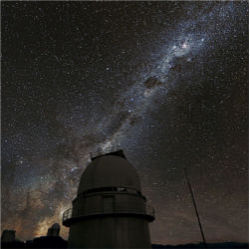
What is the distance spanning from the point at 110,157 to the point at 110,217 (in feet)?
17.1

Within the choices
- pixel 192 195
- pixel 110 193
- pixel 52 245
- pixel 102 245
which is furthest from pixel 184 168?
pixel 52 245

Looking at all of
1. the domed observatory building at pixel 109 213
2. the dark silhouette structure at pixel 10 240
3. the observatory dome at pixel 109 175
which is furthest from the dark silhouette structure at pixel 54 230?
the observatory dome at pixel 109 175

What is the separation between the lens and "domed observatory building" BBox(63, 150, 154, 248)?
11.3m

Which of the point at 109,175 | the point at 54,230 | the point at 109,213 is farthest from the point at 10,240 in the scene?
the point at 109,213

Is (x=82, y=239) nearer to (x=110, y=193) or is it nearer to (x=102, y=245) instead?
(x=102, y=245)

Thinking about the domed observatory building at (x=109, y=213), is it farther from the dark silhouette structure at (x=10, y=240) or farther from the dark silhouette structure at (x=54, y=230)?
the dark silhouette structure at (x=10, y=240)

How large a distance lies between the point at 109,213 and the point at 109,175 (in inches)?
113

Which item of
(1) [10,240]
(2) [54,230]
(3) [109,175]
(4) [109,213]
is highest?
(2) [54,230]

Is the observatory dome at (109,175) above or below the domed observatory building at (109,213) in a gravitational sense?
above

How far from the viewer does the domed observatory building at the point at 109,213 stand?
11.3 metres

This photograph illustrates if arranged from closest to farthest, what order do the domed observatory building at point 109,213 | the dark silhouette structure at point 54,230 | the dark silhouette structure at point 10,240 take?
the domed observatory building at point 109,213, the dark silhouette structure at point 54,230, the dark silhouette structure at point 10,240

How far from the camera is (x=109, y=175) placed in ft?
45.3

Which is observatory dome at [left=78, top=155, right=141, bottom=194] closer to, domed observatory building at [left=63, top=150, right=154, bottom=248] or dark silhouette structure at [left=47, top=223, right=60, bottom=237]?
domed observatory building at [left=63, top=150, right=154, bottom=248]

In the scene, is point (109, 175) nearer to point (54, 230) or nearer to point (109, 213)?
point (109, 213)
